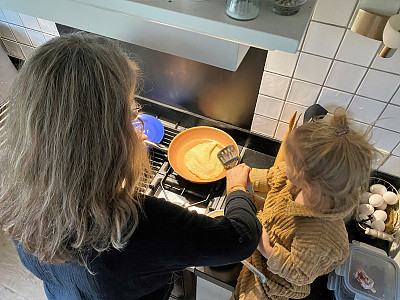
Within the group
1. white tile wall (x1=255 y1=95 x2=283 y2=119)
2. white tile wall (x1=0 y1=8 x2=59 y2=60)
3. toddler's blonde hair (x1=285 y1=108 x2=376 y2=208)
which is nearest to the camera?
toddler's blonde hair (x1=285 y1=108 x2=376 y2=208)

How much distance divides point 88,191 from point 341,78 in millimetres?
790

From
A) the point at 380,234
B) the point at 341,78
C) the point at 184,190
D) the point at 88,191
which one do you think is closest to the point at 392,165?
the point at 380,234

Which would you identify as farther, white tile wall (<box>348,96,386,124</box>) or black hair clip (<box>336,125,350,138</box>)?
white tile wall (<box>348,96,386,124</box>)

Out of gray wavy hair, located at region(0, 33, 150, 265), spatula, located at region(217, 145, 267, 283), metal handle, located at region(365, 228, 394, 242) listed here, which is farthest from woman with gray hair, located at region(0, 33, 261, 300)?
metal handle, located at region(365, 228, 394, 242)

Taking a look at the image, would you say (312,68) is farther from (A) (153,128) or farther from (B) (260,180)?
(A) (153,128)

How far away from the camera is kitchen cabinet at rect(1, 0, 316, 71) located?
1.88ft

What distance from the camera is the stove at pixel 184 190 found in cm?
112

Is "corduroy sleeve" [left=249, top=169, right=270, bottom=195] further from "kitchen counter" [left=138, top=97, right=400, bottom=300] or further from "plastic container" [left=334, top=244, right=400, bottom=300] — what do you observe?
"plastic container" [left=334, top=244, right=400, bottom=300]

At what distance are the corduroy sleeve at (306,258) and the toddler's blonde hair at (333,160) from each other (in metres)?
0.11

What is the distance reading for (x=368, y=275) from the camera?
0.92 meters

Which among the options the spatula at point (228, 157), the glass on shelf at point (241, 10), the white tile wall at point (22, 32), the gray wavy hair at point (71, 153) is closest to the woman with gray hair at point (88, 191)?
the gray wavy hair at point (71, 153)

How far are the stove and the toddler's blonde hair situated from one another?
16.2 inches

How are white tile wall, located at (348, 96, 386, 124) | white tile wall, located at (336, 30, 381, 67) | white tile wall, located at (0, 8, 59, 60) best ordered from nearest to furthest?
white tile wall, located at (336, 30, 381, 67)
white tile wall, located at (348, 96, 386, 124)
white tile wall, located at (0, 8, 59, 60)

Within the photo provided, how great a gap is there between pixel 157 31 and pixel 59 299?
81 cm
